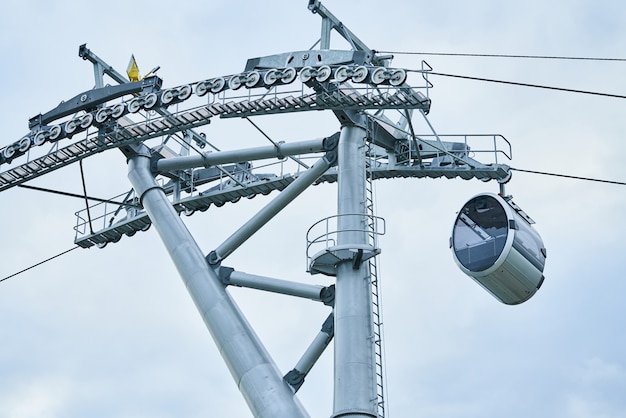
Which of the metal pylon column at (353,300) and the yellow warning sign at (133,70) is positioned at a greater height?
the yellow warning sign at (133,70)

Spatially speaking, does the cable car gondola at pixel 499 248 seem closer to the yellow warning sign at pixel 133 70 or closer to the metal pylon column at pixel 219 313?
the metal pylon column at pixel 219 313

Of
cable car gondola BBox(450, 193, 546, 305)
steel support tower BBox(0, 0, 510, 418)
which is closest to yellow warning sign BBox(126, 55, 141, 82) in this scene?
steel support tower BBox(0, 0, 510, 418)

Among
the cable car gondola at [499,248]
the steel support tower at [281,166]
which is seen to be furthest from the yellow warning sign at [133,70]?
the cable car gondola at [499,248]

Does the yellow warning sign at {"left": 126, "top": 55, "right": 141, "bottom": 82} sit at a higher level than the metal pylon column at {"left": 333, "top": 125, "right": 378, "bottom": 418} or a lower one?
higher

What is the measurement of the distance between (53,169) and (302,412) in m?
11.3

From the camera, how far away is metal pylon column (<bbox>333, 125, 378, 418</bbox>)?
33062 millimetres

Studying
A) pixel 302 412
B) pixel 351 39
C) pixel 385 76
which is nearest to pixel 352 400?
pixel 302 412

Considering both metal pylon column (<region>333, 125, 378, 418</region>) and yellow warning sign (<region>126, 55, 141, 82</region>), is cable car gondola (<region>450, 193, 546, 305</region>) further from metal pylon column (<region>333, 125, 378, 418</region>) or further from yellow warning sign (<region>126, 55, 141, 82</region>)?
yellow warning sign (<region>126, 55, 141, 82</region>)

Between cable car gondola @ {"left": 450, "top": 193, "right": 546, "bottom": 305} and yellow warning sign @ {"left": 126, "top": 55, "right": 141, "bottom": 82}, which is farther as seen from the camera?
yellow warning sign @ {"left": 126, "top": 55, "right": 141, "bottom": 82}

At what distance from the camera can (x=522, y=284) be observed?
36406mm

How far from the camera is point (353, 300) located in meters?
34.6

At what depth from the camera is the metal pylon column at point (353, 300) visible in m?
33.1

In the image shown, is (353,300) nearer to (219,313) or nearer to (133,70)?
(219,313)

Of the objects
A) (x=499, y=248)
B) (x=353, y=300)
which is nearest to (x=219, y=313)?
(x=353, y=300)
